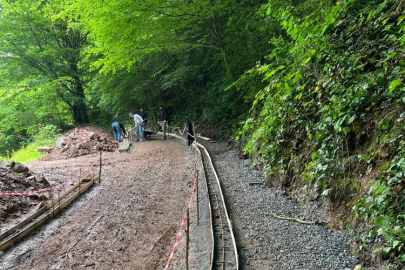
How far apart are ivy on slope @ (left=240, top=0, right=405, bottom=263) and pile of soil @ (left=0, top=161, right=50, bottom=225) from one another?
6182 mm

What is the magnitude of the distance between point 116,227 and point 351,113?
5.06m

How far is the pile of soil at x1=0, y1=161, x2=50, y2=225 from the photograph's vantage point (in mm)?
5986

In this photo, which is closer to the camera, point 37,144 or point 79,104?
point 37,144

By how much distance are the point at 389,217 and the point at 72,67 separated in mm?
23419

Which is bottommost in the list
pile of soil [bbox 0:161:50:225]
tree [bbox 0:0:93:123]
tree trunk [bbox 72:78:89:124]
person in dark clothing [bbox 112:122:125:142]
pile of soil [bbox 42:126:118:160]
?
pile of soil [bbox 0:161:50:225]

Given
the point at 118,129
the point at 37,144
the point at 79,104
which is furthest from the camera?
the point at 79,104

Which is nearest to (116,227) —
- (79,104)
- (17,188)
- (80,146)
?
(17,188)

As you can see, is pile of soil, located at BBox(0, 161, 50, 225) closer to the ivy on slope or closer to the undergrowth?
the ivy on slope

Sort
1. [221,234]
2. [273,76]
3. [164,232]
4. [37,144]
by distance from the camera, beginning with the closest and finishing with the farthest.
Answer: [221,234] → [164,232] → [273,76] → [37,144]

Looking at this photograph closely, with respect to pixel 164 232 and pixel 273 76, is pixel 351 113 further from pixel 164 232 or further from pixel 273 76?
pixel 164 232

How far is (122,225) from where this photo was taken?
18.3 ft

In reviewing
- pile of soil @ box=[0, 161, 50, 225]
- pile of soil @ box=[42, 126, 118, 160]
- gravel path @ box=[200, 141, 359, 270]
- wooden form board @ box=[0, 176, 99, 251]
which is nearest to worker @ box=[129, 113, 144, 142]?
pile of soil @ box=[42, 126, 118, 160]

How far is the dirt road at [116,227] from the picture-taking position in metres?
4.38

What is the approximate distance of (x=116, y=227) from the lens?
5.51 m
